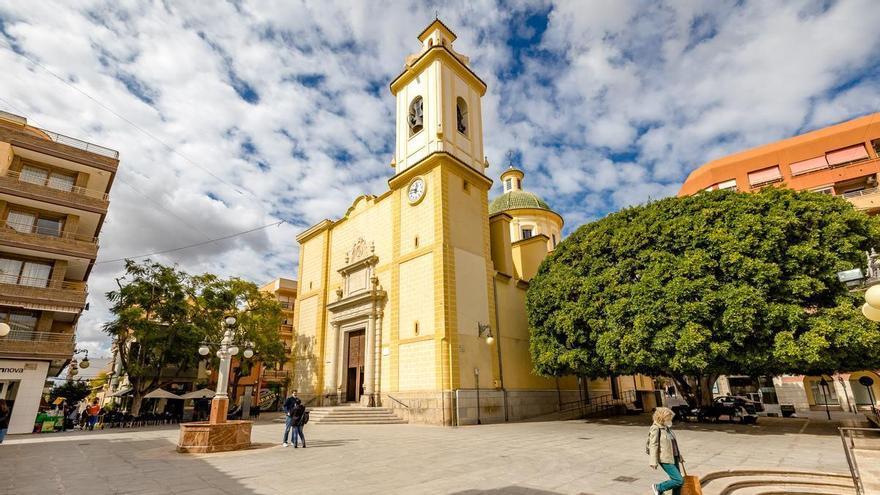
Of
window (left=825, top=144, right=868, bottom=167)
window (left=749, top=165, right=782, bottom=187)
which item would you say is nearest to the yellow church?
window (left=749, top=165, right=782, bottom=187)

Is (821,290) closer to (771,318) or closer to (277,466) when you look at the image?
(771,318)

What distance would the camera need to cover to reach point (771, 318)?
12844 mm

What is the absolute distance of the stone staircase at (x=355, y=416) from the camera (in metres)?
18.4

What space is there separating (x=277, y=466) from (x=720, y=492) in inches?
319

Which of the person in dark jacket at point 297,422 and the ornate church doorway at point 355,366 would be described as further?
the ornate church doorway at point 355,366

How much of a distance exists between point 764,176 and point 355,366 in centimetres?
3273

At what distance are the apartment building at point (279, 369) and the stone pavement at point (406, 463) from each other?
21797mm


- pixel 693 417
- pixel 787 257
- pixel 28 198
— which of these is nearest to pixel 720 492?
pixel 787 257

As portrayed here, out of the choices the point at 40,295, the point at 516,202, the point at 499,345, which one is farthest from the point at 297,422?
the point at 516,202

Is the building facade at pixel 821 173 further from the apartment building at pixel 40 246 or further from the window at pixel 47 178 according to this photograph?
the window at pixel 47 178

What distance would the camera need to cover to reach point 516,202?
119 ft

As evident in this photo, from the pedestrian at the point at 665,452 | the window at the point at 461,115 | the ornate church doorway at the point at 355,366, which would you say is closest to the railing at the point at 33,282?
the ornate church doorway at the point at 355,366

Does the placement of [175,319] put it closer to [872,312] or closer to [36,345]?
[36,345]

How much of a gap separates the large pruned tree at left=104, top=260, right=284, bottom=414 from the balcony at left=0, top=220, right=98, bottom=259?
92.2 inches
